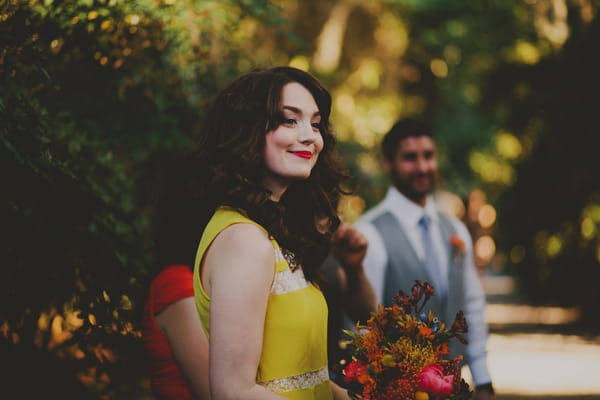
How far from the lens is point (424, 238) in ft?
17.3

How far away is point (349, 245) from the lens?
365 cm

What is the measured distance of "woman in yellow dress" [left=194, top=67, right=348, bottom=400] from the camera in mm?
2412

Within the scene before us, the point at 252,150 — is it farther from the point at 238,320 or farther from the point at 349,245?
the point at 349,245

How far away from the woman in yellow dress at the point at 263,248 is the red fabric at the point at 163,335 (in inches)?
29.2

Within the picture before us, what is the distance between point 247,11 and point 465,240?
2.02 metres

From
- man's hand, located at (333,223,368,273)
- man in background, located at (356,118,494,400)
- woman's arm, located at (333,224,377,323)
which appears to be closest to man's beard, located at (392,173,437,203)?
man in background, located at (356,118,494,400)

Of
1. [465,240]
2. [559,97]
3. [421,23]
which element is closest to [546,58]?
[559,97]

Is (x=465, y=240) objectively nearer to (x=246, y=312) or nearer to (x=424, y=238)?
(x=424, y=238)

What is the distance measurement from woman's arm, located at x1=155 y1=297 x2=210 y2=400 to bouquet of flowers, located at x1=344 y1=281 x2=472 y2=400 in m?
0.87

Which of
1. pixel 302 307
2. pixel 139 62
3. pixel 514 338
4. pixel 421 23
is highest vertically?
pixel 421 23

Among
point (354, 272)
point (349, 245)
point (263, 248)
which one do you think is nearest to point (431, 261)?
point (354, 272)

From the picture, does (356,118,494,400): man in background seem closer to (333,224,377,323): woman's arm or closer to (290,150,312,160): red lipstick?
(333,224,377,323): woman's arm

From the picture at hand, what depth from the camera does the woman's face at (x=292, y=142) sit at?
2729mm

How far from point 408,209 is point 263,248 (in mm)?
2882
